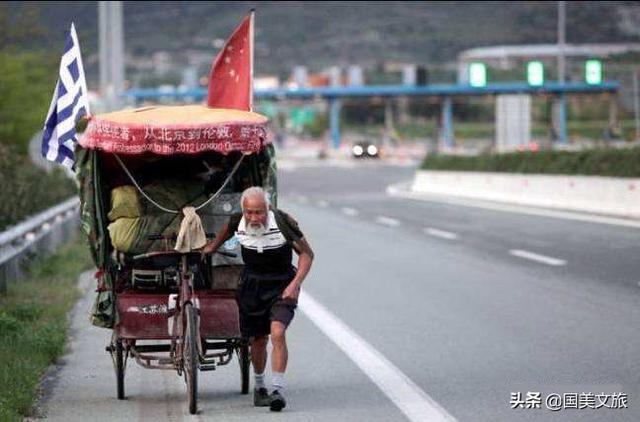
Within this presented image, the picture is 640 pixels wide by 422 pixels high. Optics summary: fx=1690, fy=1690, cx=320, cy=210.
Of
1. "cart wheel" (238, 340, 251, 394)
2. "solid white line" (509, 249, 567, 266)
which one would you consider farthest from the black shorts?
"solid white line" (509, 249, 567, 266)

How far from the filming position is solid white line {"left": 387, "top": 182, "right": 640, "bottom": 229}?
32.4 meters

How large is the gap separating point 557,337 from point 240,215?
14.8 ft

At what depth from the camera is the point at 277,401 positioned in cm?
1062

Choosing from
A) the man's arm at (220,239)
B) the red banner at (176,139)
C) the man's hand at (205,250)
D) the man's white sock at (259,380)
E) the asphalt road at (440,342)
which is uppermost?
the red banner at (176,139)

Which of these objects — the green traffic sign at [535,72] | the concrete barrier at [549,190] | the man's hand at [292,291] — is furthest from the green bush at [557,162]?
the man's hand at [292,291]

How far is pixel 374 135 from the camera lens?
150625 mm

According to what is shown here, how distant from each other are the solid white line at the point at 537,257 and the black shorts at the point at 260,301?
12.3 metres

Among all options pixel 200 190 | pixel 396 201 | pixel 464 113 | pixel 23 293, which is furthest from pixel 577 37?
pixel 464 113

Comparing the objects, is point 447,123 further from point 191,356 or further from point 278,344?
point 191,356

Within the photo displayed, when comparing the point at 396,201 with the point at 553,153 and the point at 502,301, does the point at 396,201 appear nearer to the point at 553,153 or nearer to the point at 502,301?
the point at 553,153

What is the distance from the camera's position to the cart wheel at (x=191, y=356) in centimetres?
1038

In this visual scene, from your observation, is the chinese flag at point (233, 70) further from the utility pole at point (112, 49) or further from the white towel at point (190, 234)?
the utility pole at point (112, 49)

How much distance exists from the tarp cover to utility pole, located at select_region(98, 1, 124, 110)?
85.6ft

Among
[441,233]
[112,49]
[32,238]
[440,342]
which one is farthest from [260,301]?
[112,49]
